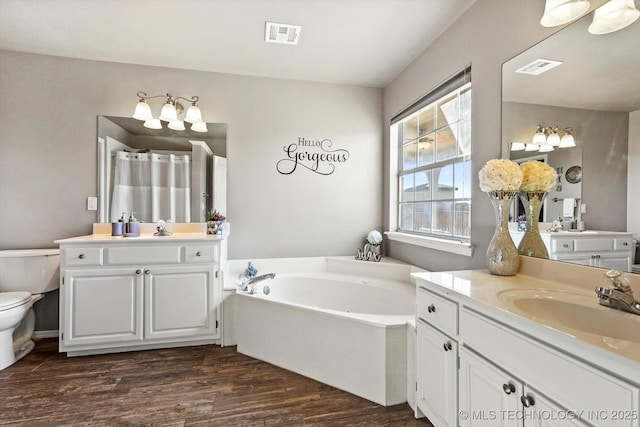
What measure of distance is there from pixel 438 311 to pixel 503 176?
28.6 inches

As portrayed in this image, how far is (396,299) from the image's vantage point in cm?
246

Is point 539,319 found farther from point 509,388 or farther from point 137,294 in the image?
point 137,294

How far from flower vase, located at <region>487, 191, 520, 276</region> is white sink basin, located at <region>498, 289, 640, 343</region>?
0.25 metres

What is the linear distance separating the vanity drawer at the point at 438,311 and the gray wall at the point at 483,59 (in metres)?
0.63

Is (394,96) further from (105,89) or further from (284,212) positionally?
(105,89)

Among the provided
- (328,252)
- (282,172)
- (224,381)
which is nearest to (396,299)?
(328,252)

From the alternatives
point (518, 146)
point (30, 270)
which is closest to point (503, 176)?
point (518, 146)

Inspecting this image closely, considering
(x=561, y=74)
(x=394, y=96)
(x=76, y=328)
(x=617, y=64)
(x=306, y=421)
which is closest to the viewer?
(x=617, y=64)

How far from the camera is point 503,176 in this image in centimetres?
146

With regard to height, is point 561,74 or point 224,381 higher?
point 561,74

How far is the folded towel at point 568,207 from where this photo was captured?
1.37m

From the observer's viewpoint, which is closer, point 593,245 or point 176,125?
point 593,245

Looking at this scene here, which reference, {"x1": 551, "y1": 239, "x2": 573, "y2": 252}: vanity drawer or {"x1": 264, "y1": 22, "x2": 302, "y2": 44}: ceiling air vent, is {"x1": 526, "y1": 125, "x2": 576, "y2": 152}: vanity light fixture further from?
{"x1": 264, "y1": 22, "x2": 302, "y2": 44}: ceiling air vent

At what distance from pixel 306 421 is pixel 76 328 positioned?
1.87 m
